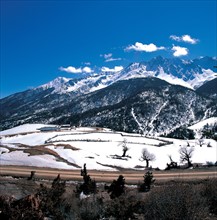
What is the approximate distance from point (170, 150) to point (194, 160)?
20340 millimetres

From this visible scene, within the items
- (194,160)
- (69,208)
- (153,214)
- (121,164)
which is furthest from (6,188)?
(194,160)

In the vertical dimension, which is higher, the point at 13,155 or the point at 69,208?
the point at 13,155

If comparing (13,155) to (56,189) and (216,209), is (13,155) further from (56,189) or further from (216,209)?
(216,209)

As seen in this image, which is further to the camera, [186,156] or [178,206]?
[186,156]

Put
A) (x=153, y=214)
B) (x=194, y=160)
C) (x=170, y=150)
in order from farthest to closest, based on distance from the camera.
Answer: (x=170, y=150) → (x=194, y=160) → (x=153, y=214)

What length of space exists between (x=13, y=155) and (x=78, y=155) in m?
15.2

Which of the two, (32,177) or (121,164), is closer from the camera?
(32,177)

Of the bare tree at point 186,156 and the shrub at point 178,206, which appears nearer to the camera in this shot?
the shrub at point 178,206

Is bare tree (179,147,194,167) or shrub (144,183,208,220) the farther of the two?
bare tree (179,147,194,167)

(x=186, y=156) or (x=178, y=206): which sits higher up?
(x=186, y=156)

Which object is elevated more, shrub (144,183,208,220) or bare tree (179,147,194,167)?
bare tree (179,147,194,167)

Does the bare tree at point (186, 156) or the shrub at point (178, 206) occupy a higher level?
the bare tree at point (186, 156)

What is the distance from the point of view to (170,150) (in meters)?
114

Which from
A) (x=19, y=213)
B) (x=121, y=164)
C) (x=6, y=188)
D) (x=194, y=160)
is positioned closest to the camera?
(x=19, y=213)
